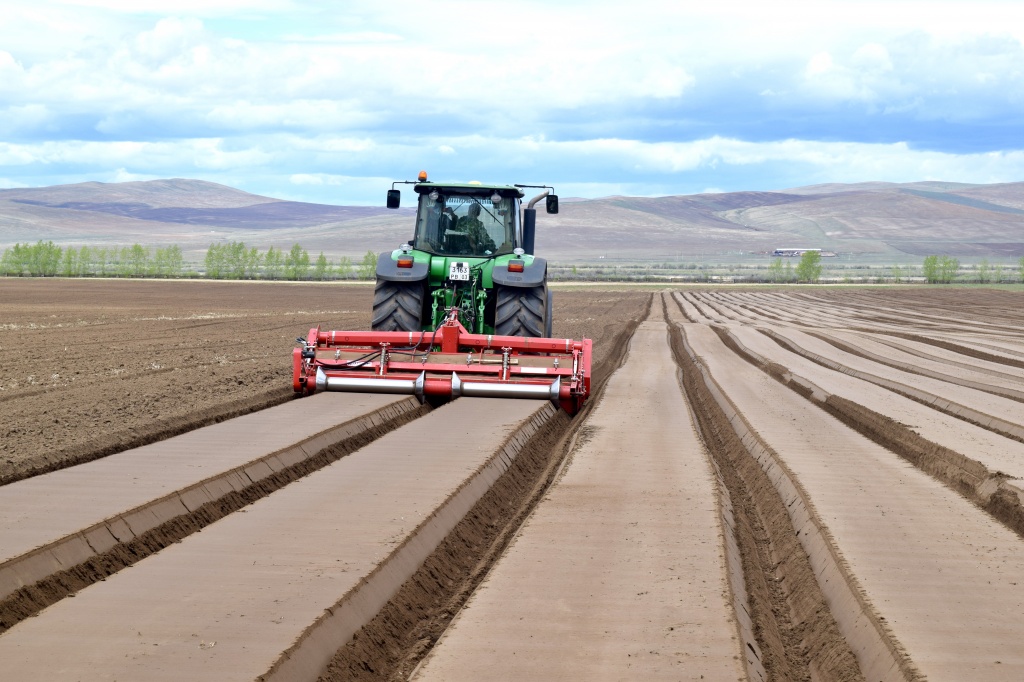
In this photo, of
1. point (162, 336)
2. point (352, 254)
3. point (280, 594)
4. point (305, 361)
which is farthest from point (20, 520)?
point (352, 254)

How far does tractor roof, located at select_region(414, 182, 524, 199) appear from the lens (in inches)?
442

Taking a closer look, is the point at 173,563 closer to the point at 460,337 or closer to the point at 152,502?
the point at 152,502

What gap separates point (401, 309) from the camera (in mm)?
10867

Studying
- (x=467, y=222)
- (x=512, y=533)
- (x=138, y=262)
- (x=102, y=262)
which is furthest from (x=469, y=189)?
(x=138, y=262)

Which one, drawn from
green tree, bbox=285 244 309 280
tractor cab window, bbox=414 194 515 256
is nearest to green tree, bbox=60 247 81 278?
green tree, bbox=285 244 309 280

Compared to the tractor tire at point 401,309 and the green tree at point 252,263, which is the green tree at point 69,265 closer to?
the green tree at point 252,263

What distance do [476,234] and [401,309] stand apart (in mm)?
1196

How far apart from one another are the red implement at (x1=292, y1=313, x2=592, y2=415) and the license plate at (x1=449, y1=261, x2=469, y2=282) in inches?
29.3

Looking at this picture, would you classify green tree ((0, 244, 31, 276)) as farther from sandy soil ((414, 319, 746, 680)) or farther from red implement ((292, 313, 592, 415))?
sandy soil ((414, 319, 746, 680))

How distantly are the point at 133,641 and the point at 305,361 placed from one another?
6.36m

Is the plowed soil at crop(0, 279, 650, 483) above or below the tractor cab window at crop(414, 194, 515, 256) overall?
below

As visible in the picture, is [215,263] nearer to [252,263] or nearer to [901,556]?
[252,263]

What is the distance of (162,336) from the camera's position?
56.5ft

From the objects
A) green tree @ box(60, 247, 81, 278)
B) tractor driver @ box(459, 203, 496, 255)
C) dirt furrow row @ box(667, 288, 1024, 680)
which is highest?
tractor driver @ box(459, 203, 496, 255)
